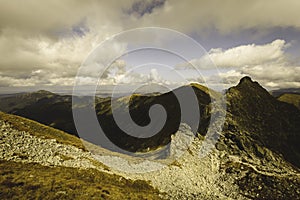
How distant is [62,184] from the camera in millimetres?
30328

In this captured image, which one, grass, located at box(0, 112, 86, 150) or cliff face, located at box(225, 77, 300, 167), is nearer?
grass, located at box(0, 112, 86, 150)

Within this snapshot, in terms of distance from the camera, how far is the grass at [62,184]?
27.2 meters

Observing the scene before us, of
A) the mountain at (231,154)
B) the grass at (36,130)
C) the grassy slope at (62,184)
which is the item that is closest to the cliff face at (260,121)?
the mountain at (231,154)

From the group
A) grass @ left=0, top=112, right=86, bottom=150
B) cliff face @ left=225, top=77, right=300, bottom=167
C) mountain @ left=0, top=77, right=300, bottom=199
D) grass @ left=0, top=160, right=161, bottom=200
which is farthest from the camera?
cliff face @ left=225, top=77, right=300, bottom=167

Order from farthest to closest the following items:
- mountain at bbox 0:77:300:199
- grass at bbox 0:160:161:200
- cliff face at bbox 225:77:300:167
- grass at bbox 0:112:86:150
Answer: cliff face at bbox 225:77:300:167 < grass at bbox 0:112:86:150 < mountain at bbox 0:77:300:199 < grass at bbox 0:160:161:200

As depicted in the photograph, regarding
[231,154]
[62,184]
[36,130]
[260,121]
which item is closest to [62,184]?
[62,184]

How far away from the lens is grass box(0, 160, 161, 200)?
27234 millimetres

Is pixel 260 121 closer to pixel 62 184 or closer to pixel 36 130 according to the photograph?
pixel 36 130

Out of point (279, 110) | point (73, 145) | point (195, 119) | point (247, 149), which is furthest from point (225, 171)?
point (279, 110)

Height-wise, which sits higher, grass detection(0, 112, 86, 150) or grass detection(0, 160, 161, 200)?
grass detection(0, 112, 86, 150)

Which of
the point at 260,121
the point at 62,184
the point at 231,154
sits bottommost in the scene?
the point at 231,154

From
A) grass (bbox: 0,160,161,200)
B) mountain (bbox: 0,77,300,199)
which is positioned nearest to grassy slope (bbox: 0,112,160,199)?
→ grass (bbox: 0,160,161,200)

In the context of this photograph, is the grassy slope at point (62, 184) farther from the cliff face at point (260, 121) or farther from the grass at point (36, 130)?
the cliff face at point (260, 121)

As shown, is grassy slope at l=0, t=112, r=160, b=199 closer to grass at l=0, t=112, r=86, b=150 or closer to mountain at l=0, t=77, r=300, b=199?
mountain at l=0, t=77, r=300, b=199
